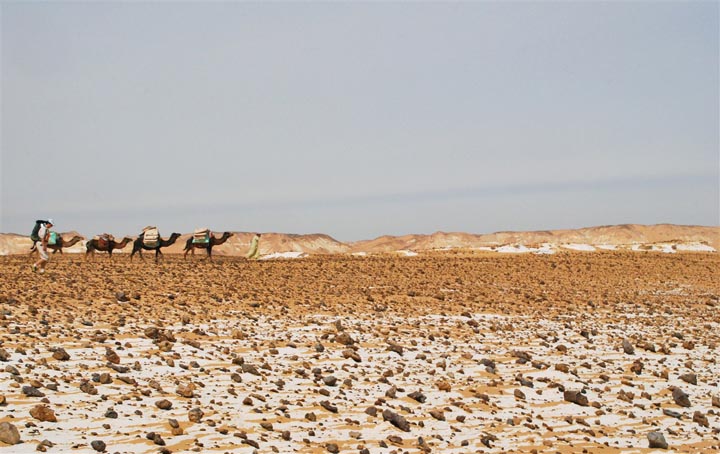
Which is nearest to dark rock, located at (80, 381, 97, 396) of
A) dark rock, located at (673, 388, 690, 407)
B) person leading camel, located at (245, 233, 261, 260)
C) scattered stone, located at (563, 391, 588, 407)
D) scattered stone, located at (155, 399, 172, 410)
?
scattered stone, located at (155, 399, 172, 410)

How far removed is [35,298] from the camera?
55.3ft

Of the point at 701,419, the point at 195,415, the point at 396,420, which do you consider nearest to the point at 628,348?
Result: the point at 701,419

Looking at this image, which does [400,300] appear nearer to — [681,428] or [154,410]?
[681,428]

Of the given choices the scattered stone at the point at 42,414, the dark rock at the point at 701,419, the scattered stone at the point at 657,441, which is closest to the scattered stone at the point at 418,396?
the scattered stone at the point at 657,441

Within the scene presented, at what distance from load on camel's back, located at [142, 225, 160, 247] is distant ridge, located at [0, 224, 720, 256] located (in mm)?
35338

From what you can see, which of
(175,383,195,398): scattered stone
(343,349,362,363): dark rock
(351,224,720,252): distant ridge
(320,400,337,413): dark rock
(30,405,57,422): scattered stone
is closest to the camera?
(30,405,57,422): scattered stone

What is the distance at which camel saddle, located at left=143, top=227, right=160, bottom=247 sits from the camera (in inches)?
1257

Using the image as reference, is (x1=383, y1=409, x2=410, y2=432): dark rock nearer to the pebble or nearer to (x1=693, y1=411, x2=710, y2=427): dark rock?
(x1=693, y1=411, x2=710, y2=427): dark rock

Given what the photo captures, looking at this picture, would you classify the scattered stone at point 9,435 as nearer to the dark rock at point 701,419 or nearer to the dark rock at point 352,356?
the dark rock at point 352,356

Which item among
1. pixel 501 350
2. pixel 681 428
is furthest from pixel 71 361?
pixel 681 428

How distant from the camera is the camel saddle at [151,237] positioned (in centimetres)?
3192

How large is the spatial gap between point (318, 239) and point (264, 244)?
6.95 metres

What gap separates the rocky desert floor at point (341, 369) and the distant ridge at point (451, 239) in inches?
1955

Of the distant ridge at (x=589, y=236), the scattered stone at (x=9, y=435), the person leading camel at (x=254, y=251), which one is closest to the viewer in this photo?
the scattered stone at (x=9, y=435)
